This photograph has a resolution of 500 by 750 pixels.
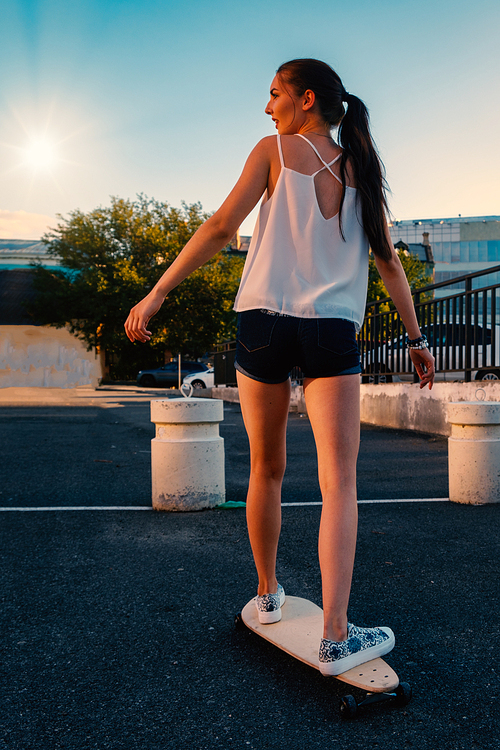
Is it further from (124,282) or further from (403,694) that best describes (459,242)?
(403,694)

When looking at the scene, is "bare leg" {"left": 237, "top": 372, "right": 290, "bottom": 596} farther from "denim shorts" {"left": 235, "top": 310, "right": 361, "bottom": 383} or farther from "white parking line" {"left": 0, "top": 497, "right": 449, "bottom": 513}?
"white parking line" {"left": 0, "top": 497, "right": 449, "bottom": 513}

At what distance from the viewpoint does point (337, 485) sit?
1.98 meters

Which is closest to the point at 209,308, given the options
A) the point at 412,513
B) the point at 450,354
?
the point at 450,354

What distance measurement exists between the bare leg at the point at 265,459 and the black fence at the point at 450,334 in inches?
241

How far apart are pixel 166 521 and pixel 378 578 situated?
173 cm

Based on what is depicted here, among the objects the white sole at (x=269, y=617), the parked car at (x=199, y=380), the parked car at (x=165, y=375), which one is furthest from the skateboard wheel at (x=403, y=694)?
the parked car at (x=165, y=375)

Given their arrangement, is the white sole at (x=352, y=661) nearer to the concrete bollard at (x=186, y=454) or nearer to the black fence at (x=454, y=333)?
the concrete bollard at (x=186, y=454)

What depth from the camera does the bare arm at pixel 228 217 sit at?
2.06 m

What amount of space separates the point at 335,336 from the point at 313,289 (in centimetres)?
17

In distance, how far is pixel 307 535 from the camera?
386 cm

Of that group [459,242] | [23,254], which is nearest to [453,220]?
[459,242]

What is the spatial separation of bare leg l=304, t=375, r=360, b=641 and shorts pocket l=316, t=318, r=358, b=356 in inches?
3.5

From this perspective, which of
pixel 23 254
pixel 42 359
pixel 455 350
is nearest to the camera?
pixel 455 350

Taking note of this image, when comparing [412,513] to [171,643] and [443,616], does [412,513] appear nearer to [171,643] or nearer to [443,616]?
[443,616]
